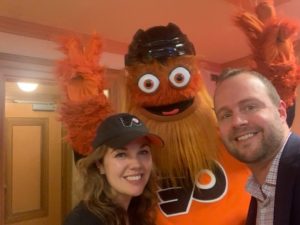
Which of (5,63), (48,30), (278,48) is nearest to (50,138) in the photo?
(5,63)

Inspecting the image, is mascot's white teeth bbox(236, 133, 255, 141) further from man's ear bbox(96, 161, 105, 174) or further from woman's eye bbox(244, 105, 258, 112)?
man's ear bbox(96, 161, 105, 174)

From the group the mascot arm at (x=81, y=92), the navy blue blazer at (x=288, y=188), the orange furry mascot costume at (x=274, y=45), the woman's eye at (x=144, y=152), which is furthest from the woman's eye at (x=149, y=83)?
the navy blue blazer at (x=288, y=188)

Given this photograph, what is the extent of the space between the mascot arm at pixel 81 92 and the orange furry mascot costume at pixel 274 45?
55cm

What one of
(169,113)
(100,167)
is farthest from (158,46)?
(100,167)

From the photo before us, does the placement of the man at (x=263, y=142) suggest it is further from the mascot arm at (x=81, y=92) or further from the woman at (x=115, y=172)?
the mascot arm at (x=81, y=92)

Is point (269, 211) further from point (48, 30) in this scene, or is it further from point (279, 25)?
point (48, 30)

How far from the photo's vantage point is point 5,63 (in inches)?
79.9

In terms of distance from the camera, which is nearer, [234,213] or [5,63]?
[234,213]

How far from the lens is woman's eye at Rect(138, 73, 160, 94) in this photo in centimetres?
124

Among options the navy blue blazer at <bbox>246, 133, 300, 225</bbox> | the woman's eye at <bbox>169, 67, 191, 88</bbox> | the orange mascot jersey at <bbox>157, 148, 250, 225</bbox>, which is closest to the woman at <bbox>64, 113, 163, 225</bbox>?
the orange mascot jersey at <bbox>157, 148, 250, 225</bbox>

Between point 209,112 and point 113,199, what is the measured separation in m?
0.47

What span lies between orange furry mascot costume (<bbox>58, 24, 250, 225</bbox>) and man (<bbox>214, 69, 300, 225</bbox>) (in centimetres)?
28

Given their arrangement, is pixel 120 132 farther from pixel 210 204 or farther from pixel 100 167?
pixel 210 204

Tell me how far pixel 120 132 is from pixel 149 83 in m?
0.30
